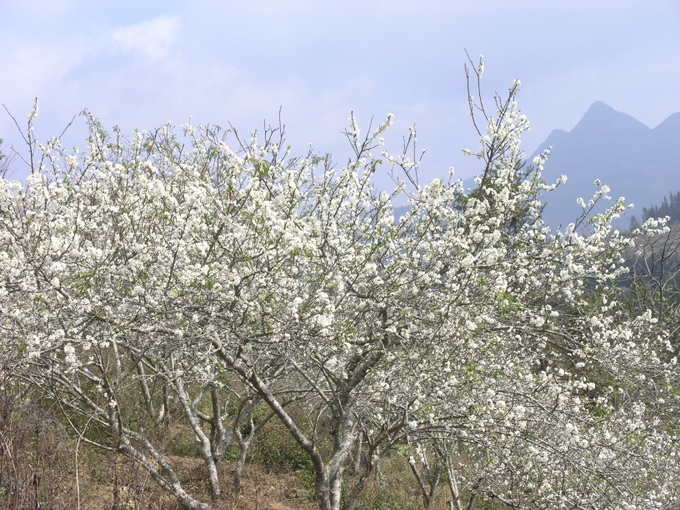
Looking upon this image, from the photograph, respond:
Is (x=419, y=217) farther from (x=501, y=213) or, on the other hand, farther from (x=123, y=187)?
(x=123, y=187)

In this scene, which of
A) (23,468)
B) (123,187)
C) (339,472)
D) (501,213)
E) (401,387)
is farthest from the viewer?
(123,187)

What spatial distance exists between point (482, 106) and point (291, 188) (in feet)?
8.01

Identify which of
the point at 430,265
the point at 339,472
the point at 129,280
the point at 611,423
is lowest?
the point at 339,472

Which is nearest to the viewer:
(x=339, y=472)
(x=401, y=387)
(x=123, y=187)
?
(x=401, y=387)

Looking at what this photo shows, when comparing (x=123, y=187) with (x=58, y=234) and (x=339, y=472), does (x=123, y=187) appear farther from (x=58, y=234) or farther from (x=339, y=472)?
(x=339, y=472)

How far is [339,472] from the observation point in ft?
21.2

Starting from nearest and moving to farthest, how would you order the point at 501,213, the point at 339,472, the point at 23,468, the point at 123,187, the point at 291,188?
1. the point at 23,468
2. the point at 291,188
3. the point at 501,213
4. the point at 339,472
5. the point at 123,187

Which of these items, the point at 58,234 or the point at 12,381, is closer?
the point at 58,234

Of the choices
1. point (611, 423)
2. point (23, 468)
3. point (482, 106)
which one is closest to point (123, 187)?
point (23, 468)

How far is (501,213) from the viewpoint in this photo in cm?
603

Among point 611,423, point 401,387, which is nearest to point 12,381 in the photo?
point 401,387

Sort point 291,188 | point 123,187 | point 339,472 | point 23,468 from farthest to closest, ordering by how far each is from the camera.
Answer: point 123,187
point 339,472
point 291,188
point 23,468

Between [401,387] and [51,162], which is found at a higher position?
[51,162]

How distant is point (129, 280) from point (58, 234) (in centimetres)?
114
